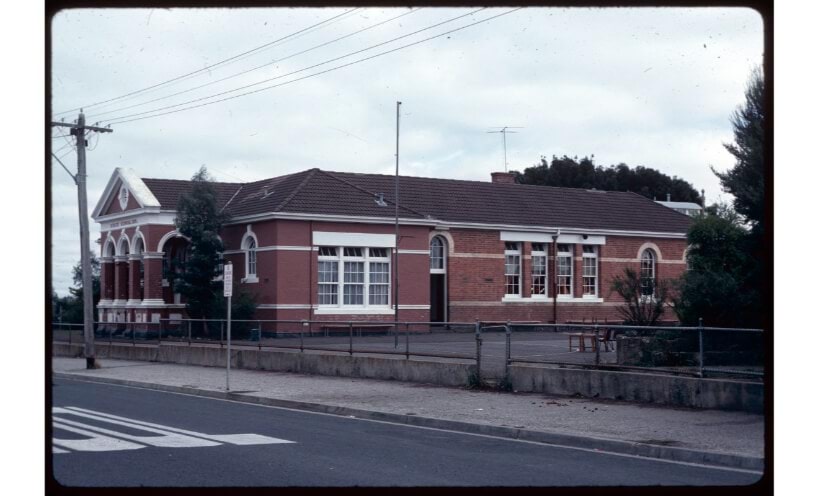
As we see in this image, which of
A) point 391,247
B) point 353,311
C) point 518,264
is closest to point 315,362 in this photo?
point 353,311

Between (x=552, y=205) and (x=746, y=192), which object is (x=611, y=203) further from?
(x=746, y=192)

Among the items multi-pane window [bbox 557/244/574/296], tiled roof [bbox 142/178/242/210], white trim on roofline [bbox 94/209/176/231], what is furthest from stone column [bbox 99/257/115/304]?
multi-pane window [bbox 557/244/574/296]

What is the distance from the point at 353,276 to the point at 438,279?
467 centimetres

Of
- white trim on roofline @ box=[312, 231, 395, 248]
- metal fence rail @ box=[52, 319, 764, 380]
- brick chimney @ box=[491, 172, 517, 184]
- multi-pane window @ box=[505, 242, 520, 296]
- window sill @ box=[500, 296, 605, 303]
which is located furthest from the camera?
brick chimney @ box=[491, 172, 517, 184]

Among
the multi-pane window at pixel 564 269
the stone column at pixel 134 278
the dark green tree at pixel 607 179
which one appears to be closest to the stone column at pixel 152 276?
the stone column at pixel 134 278

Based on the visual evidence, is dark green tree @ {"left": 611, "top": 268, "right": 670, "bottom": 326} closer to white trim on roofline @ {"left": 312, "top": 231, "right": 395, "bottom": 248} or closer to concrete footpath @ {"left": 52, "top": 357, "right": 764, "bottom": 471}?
concrete footpath @ {"left": 52, "top": 357, "right": 764, "bottom": 471}

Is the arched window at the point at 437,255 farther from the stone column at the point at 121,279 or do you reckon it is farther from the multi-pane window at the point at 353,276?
the stone column at the point at 121,279

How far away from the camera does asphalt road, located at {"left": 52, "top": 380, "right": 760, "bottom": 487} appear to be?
9.96 meters

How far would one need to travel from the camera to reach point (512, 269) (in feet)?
145

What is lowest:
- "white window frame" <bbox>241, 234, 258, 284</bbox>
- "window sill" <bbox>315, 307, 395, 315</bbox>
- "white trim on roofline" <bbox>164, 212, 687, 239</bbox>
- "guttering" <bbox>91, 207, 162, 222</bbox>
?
"window sill" <bbox>315, 307, 395, 315</bbox>

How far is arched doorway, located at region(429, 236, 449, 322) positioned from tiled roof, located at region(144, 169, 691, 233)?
3.94 feet

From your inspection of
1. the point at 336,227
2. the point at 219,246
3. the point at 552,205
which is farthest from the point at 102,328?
the point at 552,205

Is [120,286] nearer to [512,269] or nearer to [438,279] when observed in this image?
[438,279]

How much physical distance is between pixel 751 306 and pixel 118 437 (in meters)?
11.2
